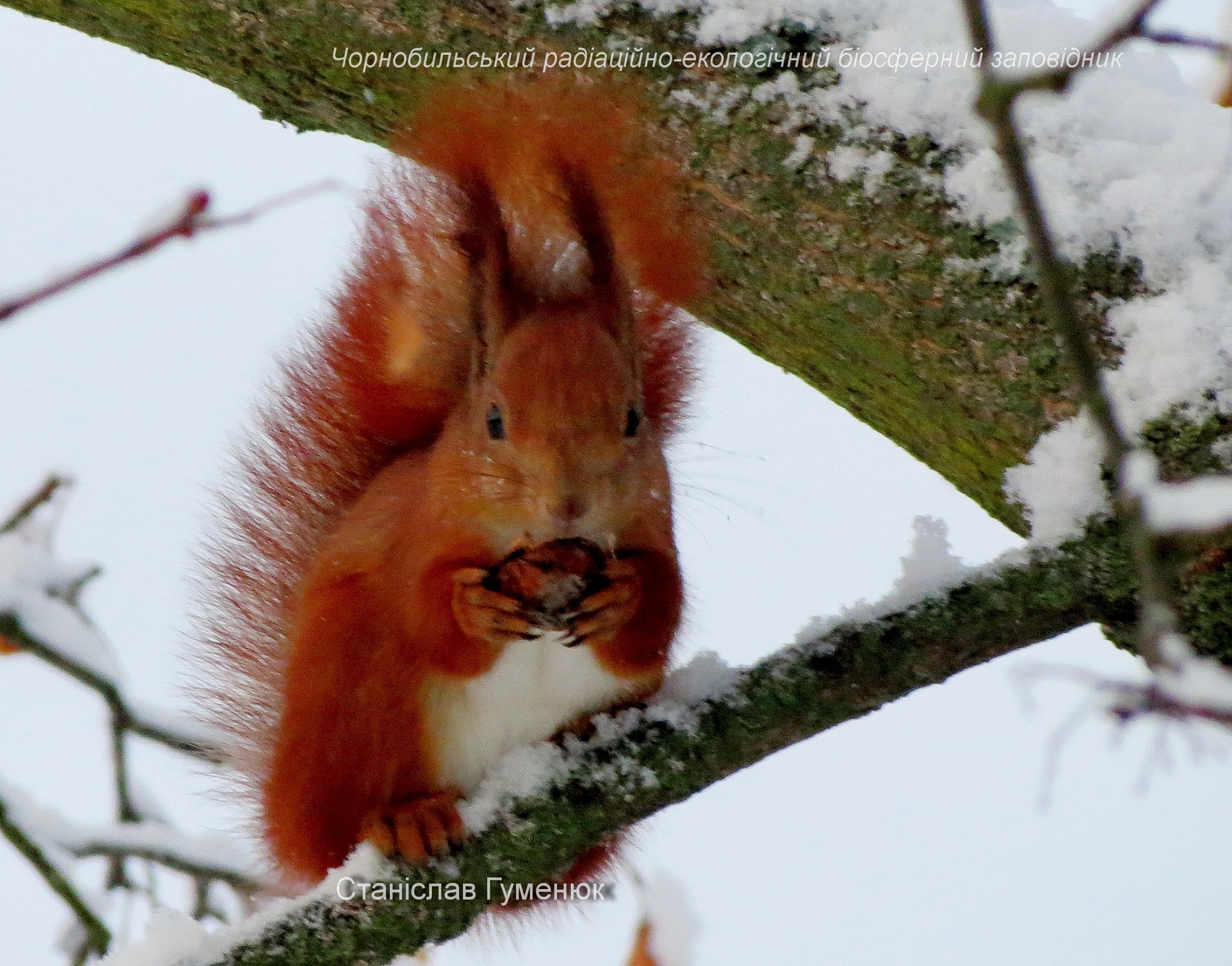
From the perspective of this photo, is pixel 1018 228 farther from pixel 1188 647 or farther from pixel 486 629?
pixel 486 629

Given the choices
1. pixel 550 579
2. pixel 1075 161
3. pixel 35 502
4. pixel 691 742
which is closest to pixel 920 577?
pixel 691 742

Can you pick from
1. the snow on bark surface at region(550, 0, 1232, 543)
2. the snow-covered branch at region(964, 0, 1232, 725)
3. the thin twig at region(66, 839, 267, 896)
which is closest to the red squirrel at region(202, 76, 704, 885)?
the snow on bark surface at region(550, 0, 1232, 543)

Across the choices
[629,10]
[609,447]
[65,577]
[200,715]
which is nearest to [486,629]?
[609,447]

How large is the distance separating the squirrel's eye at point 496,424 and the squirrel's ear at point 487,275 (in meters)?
0.08

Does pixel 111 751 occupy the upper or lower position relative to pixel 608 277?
lower

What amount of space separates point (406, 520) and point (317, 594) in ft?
0.52

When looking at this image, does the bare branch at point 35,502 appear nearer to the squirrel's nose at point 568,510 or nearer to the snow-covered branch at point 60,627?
the snow-covered branch at point 60,627

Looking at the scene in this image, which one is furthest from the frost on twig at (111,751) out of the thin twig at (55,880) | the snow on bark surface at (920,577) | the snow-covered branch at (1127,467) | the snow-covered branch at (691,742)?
the snow-covered branch at (1127,467)

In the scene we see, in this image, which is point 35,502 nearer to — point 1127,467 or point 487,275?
point 487,275

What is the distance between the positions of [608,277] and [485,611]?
1.45 ft

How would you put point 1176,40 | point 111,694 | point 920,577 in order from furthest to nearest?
1. point 111,694
2. point 920,577
3. point 1176,40

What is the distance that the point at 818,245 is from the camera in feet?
5.53

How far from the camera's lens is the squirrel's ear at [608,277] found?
1630mm

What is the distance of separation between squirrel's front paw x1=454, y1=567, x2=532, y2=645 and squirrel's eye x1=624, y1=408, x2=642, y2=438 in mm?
238
